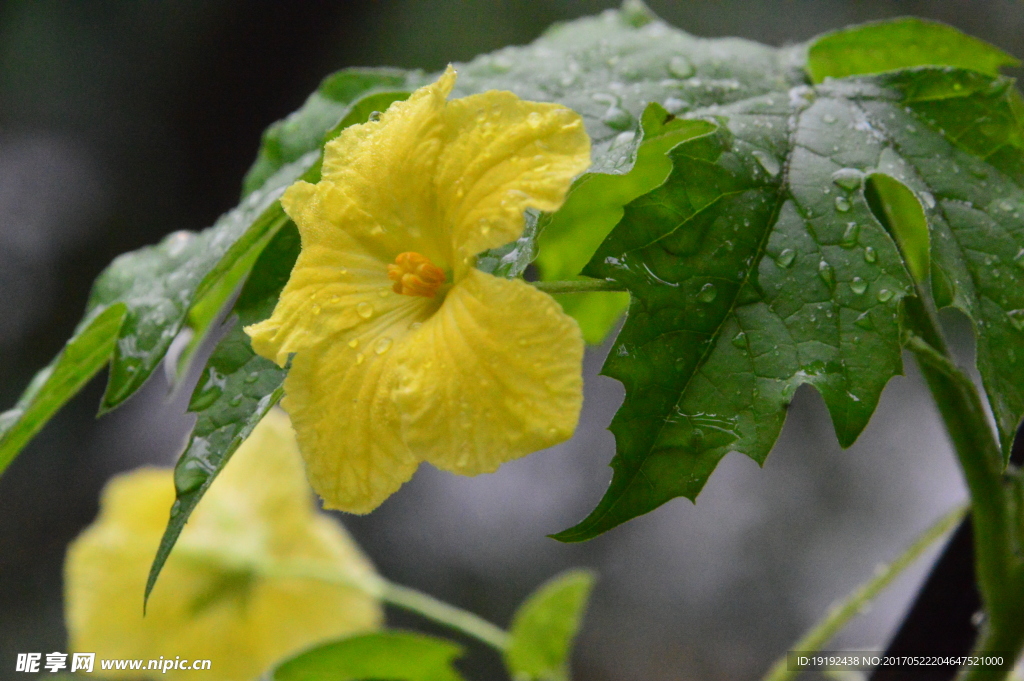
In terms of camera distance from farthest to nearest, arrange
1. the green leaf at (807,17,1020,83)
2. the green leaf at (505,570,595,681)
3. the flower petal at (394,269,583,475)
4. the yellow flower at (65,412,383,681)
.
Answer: the yellow flower at (65,412,383,681) → the green leaf at (505,570,595,681) → the green leaf at (807,17,1020,83) → the flower petal at (394,269,583,475)

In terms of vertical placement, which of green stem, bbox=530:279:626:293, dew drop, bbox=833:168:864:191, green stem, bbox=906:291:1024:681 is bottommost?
green stem, bbox=906:291:1024:681

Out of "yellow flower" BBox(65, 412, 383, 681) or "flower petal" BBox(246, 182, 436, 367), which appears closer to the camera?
"flower petal" BBox(246, 182, 436, 367)

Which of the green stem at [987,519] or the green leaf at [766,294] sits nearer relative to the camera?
the green leaf at [766,294]

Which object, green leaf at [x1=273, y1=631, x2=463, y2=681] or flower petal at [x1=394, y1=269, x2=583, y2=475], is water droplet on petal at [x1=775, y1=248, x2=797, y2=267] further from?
green leaf at [x1=273, y1=631, x2=463, y2=681]

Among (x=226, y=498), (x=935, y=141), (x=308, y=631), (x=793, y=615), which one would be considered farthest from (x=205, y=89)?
(x=935, y=141)

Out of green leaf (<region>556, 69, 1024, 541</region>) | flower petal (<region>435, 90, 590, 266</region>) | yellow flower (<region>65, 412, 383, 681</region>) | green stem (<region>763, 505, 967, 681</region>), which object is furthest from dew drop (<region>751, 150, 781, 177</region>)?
yellow flower (<region>65, 412, 383, 681</region>)

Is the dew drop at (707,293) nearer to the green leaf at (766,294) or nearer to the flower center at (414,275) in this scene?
the green leaf at (766,294)

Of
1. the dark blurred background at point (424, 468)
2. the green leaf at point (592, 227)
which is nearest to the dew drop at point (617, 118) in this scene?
the green leaf at point (592, 227)

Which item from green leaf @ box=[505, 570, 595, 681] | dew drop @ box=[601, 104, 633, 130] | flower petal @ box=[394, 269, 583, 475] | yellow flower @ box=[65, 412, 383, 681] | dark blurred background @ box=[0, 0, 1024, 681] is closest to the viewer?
flower petal @ box=[394, 269, 583, 475]
